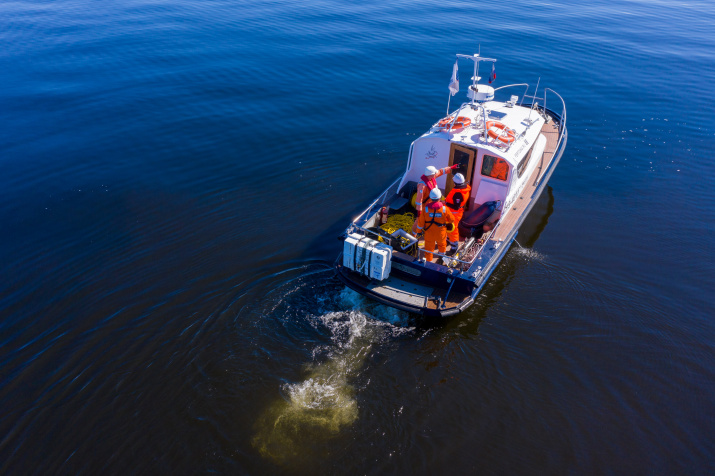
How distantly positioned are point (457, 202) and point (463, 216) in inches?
36.9

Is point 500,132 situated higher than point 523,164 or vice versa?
point 500,132

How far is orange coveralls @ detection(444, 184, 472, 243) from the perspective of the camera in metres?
9.24

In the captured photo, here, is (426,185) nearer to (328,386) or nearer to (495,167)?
(495,167)

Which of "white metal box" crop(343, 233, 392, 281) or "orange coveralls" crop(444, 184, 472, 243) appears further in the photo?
"orange coveralls" crop(444, 184, 472, 243)

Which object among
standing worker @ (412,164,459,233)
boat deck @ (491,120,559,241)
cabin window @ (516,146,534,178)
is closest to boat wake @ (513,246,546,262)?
boat deck @ (491,120,559,241)

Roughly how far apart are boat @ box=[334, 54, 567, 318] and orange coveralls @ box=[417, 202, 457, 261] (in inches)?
7.6

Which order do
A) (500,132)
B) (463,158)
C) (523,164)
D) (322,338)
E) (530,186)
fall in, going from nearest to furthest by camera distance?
(322,338) → (463,158) → (500,132) → (523,164) → (530,186)

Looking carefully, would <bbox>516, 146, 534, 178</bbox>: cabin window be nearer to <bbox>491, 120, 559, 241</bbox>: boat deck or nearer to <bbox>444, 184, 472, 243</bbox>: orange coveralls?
<bbox>491, 120, 559, 241</bbox>: boat deck

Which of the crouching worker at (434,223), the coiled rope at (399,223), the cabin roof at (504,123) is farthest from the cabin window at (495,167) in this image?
the coiled rope at (399,223)

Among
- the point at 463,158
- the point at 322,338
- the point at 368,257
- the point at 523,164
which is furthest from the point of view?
the point at 523,164

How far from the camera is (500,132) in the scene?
10.1 m

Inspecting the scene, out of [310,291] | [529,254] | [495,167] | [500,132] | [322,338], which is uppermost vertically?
[500,132]

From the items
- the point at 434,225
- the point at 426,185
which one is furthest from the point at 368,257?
the point at 426,185

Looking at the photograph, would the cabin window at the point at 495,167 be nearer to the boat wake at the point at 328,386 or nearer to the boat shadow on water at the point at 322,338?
the boat shadow on water at the point at 322,338
